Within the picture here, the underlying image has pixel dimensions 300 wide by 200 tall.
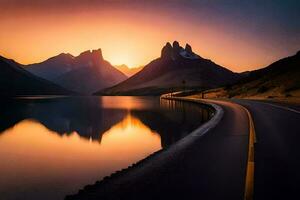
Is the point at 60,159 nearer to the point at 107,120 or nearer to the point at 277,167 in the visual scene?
the point at 277,167

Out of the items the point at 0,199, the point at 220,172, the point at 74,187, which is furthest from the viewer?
the point at 74,187

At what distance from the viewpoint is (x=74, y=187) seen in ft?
44.7

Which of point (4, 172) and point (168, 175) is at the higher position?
point (168, 175)

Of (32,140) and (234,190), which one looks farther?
(32,140)

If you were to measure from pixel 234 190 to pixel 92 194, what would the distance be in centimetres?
342

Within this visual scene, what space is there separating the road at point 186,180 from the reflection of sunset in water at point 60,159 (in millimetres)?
4498

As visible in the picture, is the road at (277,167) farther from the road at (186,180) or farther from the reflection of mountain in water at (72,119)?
the reflection of mountain in water at (72,119)

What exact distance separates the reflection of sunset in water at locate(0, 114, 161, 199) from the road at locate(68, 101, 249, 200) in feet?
14.8

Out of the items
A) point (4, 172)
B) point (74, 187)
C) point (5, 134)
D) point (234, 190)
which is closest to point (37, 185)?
point (74, 187)

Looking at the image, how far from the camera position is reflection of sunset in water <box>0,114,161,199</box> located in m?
14.1

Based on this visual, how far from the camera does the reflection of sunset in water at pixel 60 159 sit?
46.3ft

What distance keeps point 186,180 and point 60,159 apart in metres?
14.3

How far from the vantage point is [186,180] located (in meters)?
8.47

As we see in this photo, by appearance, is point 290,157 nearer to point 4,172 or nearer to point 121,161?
point 121,161
